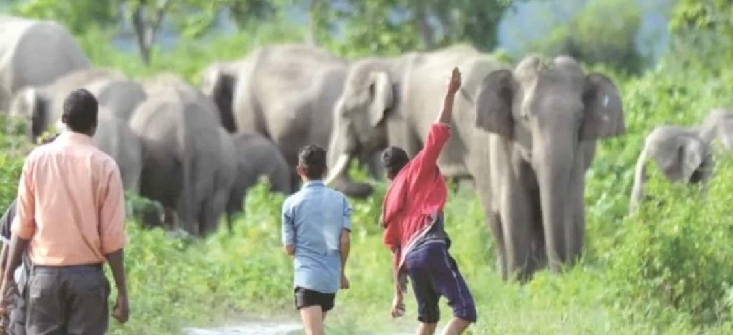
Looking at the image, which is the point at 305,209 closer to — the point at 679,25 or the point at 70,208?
the point at 70,208

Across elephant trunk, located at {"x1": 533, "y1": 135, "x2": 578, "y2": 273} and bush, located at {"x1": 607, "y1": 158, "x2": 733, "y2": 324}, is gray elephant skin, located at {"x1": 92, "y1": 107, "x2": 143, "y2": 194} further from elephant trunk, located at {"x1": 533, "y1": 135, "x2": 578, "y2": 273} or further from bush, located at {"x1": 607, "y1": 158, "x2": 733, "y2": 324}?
bush, located at {"x1": 607, "y1": 158, "x2": 733, "y2": 324}

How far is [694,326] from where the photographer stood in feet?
44.4

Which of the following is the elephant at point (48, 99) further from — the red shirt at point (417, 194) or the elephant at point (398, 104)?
the red shirt at point (417, 194)

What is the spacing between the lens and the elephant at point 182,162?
73.1 feet

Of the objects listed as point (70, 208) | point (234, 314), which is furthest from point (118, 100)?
point (70, 208)

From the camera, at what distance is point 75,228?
941cm

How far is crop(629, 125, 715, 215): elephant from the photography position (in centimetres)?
1909

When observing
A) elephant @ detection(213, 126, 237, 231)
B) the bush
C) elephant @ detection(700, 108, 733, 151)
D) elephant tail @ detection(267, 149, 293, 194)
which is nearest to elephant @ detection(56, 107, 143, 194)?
elephant @ detection(213, 126, 237, 231)

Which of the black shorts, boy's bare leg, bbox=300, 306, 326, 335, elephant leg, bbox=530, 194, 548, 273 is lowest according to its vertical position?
elephant leg, bbox=530, 194, 548, 273

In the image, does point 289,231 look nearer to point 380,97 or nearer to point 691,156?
point 691,156

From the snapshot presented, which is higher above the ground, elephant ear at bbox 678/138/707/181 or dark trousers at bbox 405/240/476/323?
dark trousers at bbox 405/240/476/323

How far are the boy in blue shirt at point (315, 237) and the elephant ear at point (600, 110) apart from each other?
6585 millimetres

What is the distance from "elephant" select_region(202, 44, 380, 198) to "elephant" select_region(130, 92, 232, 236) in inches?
96.1

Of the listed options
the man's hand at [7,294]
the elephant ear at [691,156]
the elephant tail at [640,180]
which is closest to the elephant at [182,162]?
the elephant tail at [640,180]
